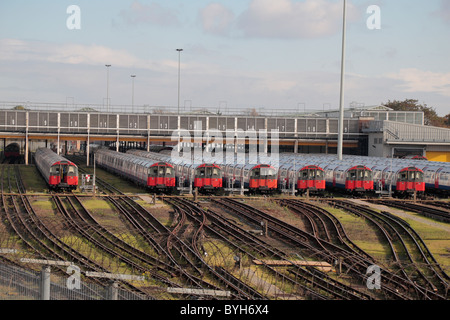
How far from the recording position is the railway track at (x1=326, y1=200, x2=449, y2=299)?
20.2 meters

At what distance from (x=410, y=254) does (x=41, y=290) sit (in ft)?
62.6

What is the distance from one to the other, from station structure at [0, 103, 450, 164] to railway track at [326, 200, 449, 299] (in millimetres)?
43053

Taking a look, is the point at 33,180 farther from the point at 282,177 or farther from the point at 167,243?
the point at 167,243

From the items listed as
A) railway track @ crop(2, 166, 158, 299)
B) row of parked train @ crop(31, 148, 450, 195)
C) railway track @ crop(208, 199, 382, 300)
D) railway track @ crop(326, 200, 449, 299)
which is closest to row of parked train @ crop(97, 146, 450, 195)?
row of parked train @ crop(31, 148, 450, 195)

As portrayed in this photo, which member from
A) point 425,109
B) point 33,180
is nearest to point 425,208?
point 33,180

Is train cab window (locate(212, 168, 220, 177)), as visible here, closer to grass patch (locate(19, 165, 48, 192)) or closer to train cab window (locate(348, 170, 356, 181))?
train cab window (locate(348, 170, 356, 181))

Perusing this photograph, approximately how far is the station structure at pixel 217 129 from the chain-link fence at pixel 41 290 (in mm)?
67396

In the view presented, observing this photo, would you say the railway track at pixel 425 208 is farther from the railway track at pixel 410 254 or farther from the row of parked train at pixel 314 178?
the row of parked train at pixel 314 178

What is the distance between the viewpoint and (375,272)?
21.3 m

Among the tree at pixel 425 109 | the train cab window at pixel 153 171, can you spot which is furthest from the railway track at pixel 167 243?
the tree at pixel 425 109

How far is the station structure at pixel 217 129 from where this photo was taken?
271ft

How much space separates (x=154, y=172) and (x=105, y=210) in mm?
12023
